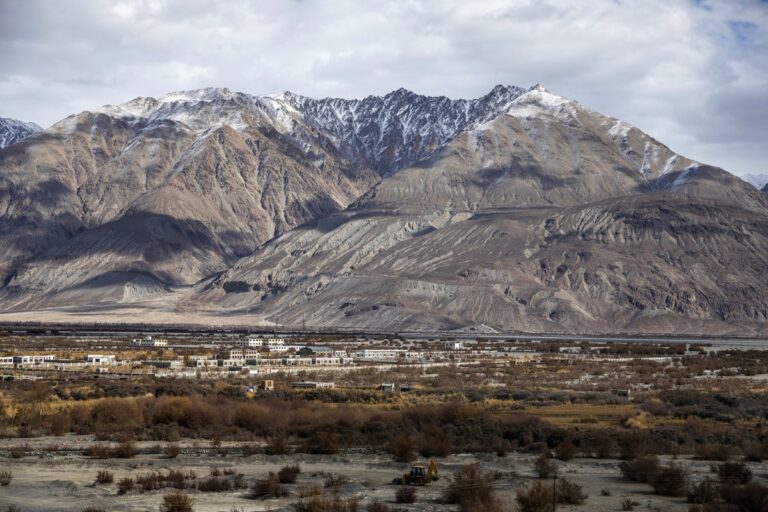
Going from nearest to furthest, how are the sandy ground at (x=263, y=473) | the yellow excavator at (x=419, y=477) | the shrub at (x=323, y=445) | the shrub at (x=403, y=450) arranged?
the sandy ground at (x=263, y=473) < the yellow excavator at (x=419, y=477) < the shrub at (x=403, y=450) < the shrub at (x=323, y=445)

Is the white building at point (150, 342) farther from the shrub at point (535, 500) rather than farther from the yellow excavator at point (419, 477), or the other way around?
the shrub at point (535, 500)

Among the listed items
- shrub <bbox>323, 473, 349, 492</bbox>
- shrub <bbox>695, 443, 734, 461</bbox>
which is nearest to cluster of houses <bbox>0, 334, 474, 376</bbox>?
shrub <bbox>695, 443, 734, 461</bbox>

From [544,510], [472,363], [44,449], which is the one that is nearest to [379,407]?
[44,449]

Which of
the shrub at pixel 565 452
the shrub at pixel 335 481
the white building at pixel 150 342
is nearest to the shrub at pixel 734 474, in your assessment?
the shrub at pixel 565 452

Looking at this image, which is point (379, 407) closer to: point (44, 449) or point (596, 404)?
point (596, 404)

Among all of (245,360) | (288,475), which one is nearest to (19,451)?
(288,475)

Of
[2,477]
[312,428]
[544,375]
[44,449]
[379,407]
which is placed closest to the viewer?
[2,477]

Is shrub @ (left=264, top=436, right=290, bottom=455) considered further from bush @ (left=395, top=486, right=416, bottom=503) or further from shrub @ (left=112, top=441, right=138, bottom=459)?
bush @ (left=395, top=486, right=416, bottom=503)
